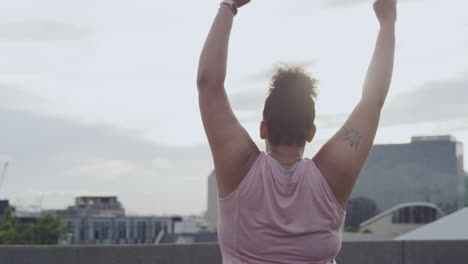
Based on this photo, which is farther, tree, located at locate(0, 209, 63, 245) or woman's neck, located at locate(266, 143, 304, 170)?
tree, located at locate(0, 209, 63, 245)

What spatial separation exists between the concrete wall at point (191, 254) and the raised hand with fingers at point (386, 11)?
565cm

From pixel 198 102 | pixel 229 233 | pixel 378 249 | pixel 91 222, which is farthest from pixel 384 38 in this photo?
pixel 91 222

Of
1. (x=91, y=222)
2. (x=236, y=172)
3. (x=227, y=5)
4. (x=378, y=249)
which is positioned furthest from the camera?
(x=91, y=222)

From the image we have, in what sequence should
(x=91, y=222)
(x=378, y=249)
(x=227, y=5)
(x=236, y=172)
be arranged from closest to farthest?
1. (x=236, y=172)
2. (x=227, y=5)
3. (x=378, y=249)
4. (x=91, y=222)

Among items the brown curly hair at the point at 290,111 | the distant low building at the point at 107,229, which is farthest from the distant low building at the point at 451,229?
the distant low building at the point at 107,229

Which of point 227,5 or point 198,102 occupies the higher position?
point 227,5

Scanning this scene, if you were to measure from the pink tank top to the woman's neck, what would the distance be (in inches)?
1.5

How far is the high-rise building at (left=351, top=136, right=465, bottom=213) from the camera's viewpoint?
161 metres

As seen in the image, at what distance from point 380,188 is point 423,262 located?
158878 mm

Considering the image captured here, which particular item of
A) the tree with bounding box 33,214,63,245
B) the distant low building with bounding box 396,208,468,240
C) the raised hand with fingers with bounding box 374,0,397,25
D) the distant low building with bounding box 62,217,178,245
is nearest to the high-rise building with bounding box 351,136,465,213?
the distant low building with bounding box 62,217,178,245

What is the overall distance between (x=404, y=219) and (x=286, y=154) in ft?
396

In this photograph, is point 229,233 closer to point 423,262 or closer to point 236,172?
point 236,172

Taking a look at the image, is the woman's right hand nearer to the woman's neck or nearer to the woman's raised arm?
the woman's raised arm

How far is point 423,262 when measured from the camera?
9711 mm
